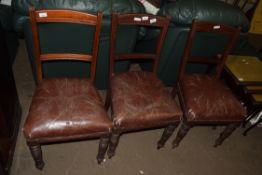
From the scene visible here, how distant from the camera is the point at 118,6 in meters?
1.52

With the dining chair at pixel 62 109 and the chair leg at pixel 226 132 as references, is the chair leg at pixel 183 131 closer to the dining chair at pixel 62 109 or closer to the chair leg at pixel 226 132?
the chair leg at pixel 226 132

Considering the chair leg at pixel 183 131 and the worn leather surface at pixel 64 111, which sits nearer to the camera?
the worn leather surface at pixel 64 111

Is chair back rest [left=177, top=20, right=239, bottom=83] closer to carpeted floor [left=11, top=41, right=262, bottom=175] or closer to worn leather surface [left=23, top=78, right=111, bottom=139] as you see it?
carpeted floor [left=11, top=41, right=262, bottom=175]

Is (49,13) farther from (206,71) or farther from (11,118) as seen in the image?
(206,71)

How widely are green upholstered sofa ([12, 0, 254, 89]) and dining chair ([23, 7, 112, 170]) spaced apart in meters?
0.21

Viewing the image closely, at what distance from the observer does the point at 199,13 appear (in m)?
1.68

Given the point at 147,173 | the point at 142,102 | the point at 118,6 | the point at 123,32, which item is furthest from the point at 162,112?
the point at 118,6

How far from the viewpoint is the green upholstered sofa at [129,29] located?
1.44 metres

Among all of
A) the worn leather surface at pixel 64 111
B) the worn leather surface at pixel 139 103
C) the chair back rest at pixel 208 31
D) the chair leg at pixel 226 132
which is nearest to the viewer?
the worn leather surface at pixel 64 111

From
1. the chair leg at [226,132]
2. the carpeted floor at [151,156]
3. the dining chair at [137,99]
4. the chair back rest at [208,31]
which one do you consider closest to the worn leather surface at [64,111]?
the dining chair at [137,99]

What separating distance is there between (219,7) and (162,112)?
983 millimetres

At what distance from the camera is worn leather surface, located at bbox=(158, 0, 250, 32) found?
1681mm

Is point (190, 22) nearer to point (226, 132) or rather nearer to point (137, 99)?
point (137, 99)

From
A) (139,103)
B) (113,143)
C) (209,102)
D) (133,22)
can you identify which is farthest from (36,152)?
(209,102)
